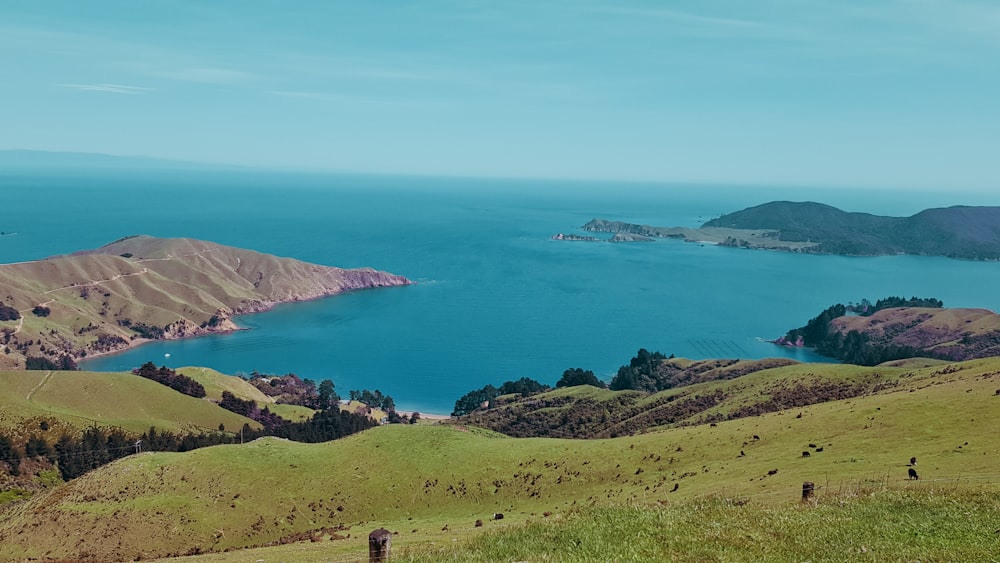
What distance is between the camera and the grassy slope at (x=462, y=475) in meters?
30.9

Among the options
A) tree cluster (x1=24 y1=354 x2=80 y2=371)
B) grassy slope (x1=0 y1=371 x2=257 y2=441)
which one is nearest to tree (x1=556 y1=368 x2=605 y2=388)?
grassy slope (x1=0 y1=371 x2=257 y2=441)

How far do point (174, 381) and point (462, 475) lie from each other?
90128mm

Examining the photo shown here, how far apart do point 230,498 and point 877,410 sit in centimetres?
3812

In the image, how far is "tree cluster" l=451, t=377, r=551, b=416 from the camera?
132 metres

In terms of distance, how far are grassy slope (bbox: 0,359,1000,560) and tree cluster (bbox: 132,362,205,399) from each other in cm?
7415

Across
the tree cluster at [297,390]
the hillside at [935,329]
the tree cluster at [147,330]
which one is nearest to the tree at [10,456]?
the tree cluster at [297,390]

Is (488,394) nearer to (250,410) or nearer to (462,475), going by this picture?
(250,410)

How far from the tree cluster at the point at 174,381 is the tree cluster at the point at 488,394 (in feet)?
150

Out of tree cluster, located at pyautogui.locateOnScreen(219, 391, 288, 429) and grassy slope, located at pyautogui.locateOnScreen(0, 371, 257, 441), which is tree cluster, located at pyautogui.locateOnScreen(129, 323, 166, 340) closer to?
tree cluster, located at pyautogui.locateOnScreen(219, 391, 288, 429)

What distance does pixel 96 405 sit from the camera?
97.8m

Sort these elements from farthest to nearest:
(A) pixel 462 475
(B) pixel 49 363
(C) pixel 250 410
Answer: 1. (B) pixel 49 363
2. (C) pixel 250 410
3. (A) pixel 462 475

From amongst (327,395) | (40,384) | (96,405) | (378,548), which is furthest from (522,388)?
(378,548)

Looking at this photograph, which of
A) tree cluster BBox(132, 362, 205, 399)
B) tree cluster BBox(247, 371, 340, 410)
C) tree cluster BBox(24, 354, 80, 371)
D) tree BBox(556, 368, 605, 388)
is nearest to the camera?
tree cluster BBox(132, 362, 205, 399)

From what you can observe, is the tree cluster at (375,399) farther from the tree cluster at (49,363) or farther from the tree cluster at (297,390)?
the tree cluster at (49,363)
